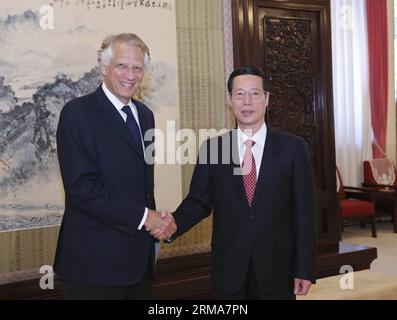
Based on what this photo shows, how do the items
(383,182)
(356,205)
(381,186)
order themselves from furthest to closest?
(383,182) < (381,186) < (356,205)

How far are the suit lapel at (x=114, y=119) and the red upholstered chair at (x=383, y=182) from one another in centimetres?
552

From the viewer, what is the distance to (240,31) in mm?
4160

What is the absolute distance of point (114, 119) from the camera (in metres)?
1.99

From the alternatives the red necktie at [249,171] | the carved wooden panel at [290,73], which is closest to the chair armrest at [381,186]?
the carved wooden panel at [290,73]

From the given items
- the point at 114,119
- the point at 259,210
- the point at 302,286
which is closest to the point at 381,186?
the point at 302,286

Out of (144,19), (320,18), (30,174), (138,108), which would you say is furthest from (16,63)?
(320,18)

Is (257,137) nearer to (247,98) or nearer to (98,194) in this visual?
(247,98)

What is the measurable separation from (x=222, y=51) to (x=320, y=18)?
1091 millimetres

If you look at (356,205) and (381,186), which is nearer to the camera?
(356,205)

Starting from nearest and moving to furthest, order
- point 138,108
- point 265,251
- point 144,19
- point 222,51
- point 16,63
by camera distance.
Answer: point 265,251
point 138,108
point 16,63
point 144,19
point 222,51

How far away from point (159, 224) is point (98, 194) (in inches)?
10.7

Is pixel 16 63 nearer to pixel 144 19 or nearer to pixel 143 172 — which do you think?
pixel 144 19

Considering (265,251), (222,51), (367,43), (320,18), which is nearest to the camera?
(265,251)

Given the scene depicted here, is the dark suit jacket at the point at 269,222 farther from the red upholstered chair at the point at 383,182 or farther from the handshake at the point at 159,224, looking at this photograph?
the red upholstered chair at the point at 383,182
